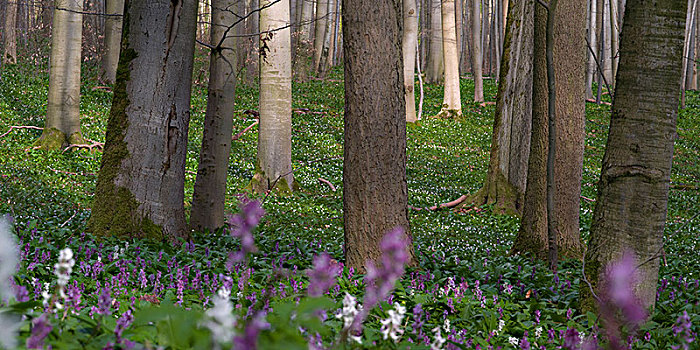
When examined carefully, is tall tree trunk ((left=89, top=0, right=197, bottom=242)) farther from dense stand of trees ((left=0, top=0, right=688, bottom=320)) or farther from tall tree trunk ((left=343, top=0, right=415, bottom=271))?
tall tree trunk ((left=343, top=0, right=415, bottom=271))

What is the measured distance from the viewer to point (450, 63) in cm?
2336

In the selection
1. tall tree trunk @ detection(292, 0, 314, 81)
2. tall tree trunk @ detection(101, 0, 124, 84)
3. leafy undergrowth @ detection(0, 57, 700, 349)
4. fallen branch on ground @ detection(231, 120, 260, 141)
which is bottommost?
leafy undergrowth @ detection(0, 57, 700, 349)

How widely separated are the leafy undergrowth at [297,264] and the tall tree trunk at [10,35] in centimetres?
192

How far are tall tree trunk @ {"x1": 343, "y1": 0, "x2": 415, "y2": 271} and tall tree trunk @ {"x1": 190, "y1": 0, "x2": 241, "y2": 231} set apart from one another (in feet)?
9.75

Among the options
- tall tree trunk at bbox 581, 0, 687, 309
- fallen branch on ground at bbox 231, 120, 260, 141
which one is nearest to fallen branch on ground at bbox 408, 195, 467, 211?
fallen branch on ground at bbox 231, 120, 260, 141

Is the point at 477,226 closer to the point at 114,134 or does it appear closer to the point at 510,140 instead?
the point at 510,140

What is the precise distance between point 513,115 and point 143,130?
298 inches

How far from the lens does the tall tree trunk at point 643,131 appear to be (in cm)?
433

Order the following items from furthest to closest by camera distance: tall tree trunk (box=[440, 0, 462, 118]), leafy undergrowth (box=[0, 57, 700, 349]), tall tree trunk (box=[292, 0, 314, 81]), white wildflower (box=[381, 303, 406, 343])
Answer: tall tree trunk (box=[292, 0, 314, 81]), tall tree trunk (box=[440, 0, 462, 118]), leafy undergrowth (box=[0, 57, 700, 349]), white wildflower (box=[381, 303, 406, 343])

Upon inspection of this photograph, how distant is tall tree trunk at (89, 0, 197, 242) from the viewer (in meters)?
6.36

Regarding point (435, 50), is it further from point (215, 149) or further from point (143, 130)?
point (143, 130)

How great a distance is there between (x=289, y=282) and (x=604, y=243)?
2.33 meters

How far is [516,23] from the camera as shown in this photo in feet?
38.4

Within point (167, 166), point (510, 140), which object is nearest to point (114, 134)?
point (167, 166)
